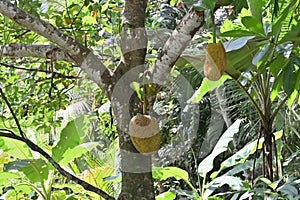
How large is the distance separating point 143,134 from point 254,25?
0.29 metres

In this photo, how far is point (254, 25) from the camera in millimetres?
854

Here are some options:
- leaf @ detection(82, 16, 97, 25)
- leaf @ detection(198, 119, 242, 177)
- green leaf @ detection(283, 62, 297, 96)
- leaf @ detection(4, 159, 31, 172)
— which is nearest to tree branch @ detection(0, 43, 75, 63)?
leaf @ detection(4, 159, 31, 172)

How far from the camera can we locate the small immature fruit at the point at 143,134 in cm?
85

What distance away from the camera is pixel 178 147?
3.61m

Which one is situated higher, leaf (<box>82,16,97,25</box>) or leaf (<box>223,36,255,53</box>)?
leaf (<box>82,16,97,25</box>)

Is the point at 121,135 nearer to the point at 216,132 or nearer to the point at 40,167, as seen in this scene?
the point at 40,167

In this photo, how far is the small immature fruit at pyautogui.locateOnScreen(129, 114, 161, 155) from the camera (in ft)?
2.80

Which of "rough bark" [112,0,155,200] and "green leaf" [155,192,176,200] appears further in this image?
"green leaf" [155,192,176,200]

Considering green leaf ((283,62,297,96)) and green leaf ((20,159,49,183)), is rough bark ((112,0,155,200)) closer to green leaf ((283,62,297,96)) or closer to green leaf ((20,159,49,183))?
green leaf ((283,62,297,96))

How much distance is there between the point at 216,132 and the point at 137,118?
2.58m

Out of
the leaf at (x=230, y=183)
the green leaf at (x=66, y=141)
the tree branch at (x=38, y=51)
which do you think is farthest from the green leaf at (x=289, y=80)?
the green leaf at (x=66, y=141)

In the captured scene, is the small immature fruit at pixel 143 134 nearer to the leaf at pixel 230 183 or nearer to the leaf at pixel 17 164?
the leaf at pixel 17 164

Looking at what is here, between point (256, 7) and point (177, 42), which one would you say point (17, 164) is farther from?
point (256, 7)

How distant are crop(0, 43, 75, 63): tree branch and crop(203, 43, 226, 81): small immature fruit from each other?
1.37ft
